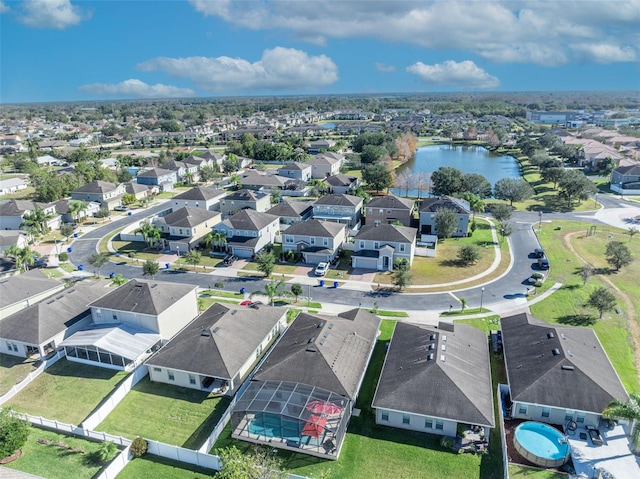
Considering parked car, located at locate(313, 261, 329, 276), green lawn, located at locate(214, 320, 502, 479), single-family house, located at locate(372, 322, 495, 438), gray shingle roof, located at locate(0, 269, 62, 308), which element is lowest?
green lawn, located at locate(214, 320, 502, 479)

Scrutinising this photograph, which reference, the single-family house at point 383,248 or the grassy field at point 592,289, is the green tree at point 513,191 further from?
the single-family house at point 383,248

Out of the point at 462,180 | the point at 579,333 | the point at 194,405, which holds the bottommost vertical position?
the point at 194,405

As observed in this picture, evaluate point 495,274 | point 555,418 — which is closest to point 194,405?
point 555,418

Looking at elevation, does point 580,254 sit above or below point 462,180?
below

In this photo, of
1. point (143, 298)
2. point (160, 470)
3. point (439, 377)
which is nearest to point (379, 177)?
point (143, 298)

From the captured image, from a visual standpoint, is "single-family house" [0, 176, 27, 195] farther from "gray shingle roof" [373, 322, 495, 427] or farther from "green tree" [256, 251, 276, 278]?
"gray shingle roof" [373, 322, 495, 427]

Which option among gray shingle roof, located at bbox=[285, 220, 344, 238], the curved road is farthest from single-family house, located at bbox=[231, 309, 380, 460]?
gray shingle roof, located at bbox=[285, 220, 344, 238]

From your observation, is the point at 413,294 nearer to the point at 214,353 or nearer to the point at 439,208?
the point at 439,208

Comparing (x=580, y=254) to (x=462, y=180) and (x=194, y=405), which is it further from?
(x=194, y=405)
